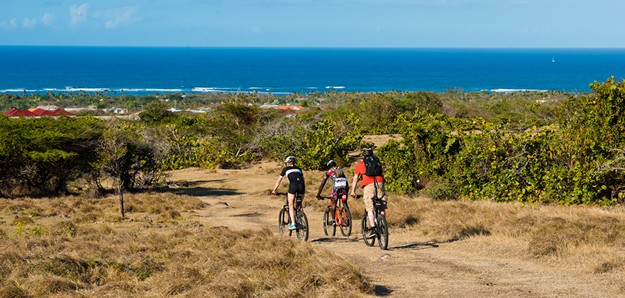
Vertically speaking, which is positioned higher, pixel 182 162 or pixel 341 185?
pixel 341 185

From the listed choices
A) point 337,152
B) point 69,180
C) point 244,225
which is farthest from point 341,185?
point 337,152

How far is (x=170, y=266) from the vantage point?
35.4 ft

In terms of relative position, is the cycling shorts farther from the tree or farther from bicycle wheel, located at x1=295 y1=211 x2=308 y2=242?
the tree

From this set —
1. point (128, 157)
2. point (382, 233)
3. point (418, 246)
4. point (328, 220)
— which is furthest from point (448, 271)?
point (128, 157)

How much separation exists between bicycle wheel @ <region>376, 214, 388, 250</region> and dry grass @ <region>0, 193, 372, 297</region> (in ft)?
4.52

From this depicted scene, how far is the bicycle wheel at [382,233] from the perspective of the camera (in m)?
13.2

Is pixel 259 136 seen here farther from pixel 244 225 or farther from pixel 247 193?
pixel 244 225

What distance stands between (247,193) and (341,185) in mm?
14548

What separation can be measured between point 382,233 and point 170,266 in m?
4.22

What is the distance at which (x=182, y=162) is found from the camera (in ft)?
130

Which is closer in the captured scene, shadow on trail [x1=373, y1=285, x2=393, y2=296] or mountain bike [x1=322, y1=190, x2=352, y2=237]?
shadow on trail [x1=373, y1=285, x2=393, y2=296]

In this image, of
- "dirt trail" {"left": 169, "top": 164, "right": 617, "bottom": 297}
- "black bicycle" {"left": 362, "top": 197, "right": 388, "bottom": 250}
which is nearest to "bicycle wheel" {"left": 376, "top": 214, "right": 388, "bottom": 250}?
"black bicycle" {"left": 362, "top": 197, "right": 388, "bottom": 250}

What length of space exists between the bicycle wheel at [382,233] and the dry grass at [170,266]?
1.38 meters

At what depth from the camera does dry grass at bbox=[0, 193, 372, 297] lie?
31.1 ft
